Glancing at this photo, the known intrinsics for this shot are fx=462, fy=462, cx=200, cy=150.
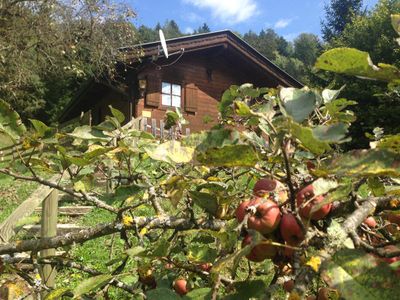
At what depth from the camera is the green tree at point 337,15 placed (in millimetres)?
32125

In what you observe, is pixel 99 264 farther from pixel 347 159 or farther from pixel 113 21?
pixel 113 21

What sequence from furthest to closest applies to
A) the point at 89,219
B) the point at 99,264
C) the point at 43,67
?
the point at 43,67
the point at 89,219
the point at 99,264

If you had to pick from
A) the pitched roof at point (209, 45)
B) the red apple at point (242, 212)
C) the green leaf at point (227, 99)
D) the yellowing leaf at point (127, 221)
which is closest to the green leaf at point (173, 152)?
the red apple at point (242, 212)

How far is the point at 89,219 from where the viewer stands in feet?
20.9

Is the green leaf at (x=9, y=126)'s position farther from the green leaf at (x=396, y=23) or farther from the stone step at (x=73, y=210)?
the stone step at (x=73, y=210)

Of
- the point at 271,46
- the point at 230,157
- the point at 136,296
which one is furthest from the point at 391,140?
the point at 271,46

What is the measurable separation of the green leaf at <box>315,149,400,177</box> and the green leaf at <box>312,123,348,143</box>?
2.2 inches

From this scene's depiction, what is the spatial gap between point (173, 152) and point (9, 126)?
426mm

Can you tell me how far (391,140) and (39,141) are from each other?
709 mm

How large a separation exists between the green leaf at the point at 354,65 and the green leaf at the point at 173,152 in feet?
0.75

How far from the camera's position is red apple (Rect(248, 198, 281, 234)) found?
70 centimetres

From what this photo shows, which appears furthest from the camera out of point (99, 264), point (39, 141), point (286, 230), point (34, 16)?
point (34, 16)

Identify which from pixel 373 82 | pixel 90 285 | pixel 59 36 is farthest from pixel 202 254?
pixel 373 82

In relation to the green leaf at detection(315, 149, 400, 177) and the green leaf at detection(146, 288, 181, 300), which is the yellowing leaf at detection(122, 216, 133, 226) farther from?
the green leaf at detection(315, 149, 400, 177)
